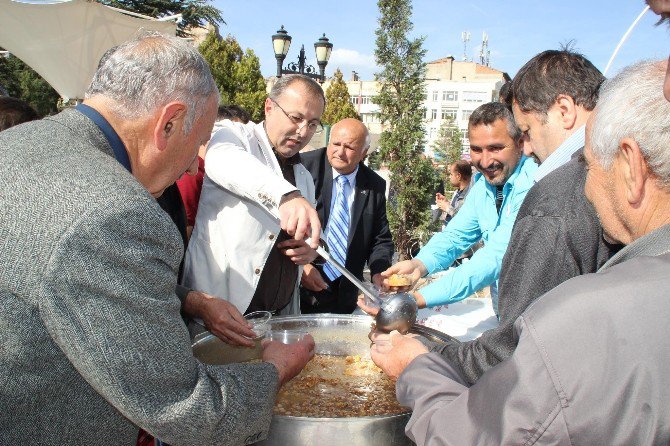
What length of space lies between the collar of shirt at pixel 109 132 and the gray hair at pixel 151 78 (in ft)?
0.12

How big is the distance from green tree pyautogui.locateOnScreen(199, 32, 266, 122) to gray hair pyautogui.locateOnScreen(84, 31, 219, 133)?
18.2 m

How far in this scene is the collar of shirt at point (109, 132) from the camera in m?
1.11

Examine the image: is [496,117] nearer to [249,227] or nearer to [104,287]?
[249,227]

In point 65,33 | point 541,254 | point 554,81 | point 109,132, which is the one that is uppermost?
point 65,33

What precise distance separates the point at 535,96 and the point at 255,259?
3.96 ft

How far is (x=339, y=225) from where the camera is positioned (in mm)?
3990

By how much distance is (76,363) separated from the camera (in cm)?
93

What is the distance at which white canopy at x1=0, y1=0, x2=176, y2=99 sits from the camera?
6.71 m

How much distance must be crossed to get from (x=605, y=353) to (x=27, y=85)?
1047 inches

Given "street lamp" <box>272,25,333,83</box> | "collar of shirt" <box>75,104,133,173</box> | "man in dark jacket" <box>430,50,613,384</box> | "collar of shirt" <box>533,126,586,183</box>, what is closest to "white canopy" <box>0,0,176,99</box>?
"street lamp" <box>272,25,333,83</box>

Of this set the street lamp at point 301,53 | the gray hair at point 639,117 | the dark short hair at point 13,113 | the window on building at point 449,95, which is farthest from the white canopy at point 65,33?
the window on building at point 449,95

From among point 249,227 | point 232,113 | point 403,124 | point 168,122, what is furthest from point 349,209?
point 403,124

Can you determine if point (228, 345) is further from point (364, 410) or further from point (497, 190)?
point (497, 190)

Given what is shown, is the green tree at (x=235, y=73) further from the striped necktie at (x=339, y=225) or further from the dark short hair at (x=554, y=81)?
the dark short hair at (x=554, y=81)
